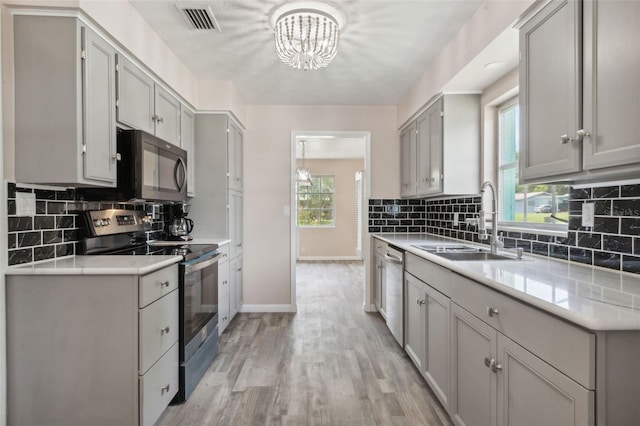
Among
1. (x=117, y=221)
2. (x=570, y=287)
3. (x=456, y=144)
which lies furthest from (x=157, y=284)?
(x=456, y=144)

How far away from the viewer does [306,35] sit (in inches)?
83.4

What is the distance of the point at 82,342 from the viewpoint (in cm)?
167

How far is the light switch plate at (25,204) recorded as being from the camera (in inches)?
67.7

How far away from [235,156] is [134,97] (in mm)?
1508

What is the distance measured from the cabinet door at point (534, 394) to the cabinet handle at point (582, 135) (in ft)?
2.75

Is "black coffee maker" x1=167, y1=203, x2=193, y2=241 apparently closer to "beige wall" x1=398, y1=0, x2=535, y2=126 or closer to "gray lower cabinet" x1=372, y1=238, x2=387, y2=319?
"gray lower cabinet" x1=372, y1=238, x2=387, y2=319

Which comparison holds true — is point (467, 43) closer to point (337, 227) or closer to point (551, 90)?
point (551, 90)

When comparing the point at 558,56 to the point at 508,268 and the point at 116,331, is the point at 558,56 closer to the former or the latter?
the point at 508,268

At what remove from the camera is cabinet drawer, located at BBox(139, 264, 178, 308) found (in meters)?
1.71

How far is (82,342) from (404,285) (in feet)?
6.93

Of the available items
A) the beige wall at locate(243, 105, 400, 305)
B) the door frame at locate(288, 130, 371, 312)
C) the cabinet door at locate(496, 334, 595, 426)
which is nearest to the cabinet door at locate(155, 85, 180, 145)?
the beige wall at locate(243, 105, 400, 305)

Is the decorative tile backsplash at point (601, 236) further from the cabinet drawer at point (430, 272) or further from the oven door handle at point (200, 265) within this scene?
the oven door handle at point (200, 265)

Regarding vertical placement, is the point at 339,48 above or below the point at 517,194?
above

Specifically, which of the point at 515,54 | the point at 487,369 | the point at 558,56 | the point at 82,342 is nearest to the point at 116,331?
the point at 82,342
